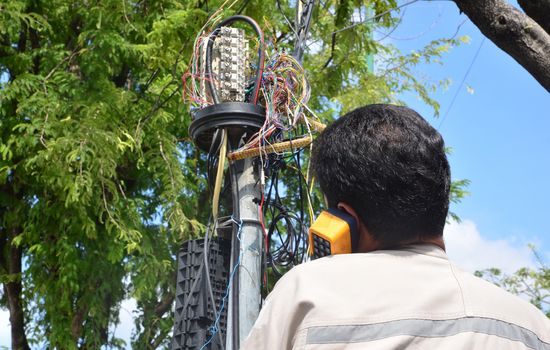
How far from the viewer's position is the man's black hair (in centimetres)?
155

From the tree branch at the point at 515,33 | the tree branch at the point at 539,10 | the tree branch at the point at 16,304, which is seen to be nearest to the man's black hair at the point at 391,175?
the tree branch at the point at 515,33

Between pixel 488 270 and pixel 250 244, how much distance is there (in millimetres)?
10730

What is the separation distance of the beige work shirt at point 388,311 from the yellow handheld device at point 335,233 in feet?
0.31

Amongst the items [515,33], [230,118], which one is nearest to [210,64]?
[230,118]

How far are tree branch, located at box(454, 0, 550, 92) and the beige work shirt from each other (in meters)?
1.85

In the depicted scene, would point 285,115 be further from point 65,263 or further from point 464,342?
point 65,263

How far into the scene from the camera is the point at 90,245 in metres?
8.48

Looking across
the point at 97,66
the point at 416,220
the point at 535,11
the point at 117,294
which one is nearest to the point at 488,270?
the point at 117,294

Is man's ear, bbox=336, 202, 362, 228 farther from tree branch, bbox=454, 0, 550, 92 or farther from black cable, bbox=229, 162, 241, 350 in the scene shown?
black cable, bbox=229, 162, 241, 350

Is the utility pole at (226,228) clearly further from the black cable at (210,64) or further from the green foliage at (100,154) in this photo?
the green foliage at (100,154)

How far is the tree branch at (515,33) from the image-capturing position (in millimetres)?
3076

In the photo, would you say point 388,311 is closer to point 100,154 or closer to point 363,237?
point 363,237

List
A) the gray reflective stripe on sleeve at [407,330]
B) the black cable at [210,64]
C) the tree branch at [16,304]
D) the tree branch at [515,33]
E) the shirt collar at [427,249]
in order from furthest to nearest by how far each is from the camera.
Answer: the tree branch at [16,304] < the black cable at [210,64] < the tree branch at [515,33] < the shirt collar at [427,249] < the gray reflective stripe on sleeve at [407,330]

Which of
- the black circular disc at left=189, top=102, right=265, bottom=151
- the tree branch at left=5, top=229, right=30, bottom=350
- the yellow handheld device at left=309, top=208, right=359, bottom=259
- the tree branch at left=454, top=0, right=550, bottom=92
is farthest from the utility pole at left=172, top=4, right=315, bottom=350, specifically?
the tree branch at left=5, top=229, right=30, bottom=350
